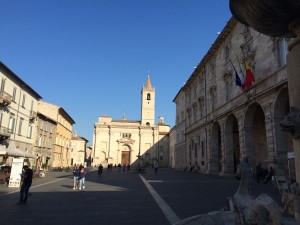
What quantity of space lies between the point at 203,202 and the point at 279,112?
35.3 feet

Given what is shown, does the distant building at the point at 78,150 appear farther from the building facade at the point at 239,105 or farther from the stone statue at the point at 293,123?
the stone statue at the point at 293,123

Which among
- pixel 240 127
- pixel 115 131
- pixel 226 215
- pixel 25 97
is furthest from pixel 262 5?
pixel 115 131

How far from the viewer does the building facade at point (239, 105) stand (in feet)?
59.9

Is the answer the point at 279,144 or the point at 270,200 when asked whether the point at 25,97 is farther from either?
the point at 270,200

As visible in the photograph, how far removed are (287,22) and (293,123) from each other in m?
1.70

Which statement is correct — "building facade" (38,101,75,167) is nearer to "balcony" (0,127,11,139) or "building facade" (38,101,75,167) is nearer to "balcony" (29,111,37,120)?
"balcony" (29,111,37,120)

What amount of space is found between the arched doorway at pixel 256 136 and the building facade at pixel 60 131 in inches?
1394

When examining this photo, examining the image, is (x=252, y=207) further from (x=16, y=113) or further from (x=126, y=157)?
(x=126, y=157)

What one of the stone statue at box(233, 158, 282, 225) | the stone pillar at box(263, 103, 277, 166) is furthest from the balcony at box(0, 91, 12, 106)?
the stone statue at box(233, 158, 282, 225)

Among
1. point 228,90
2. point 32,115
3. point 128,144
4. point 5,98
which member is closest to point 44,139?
point 32,115

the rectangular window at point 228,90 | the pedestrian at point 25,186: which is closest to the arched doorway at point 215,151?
the rectangular window at point 228,90

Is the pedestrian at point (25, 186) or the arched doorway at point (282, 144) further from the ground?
the arched doorway at point (282, 144)

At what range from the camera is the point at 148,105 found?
310 ft

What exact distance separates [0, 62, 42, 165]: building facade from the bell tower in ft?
180
